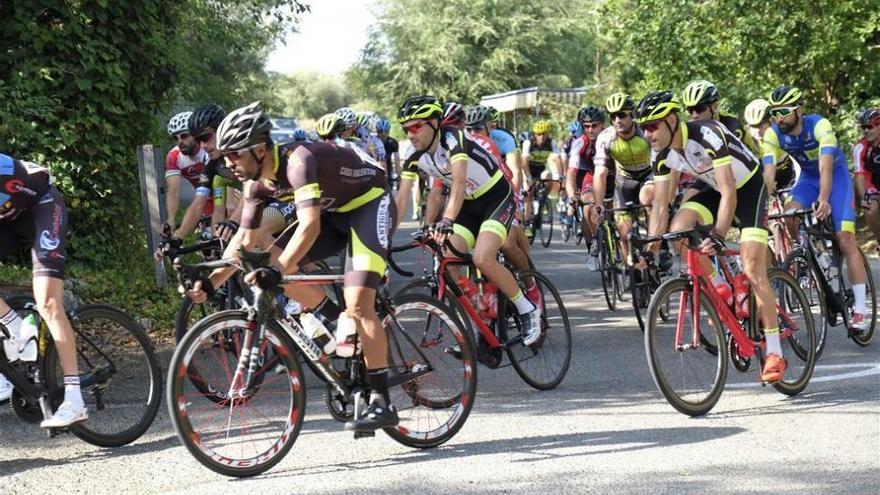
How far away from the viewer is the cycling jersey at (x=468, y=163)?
7.86 metres

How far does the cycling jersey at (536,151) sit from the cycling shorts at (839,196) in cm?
883

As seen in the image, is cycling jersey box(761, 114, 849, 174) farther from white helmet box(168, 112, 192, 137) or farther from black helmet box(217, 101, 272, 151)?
black helmet box(217, 101, 272, 151)

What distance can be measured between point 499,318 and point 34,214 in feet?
9.88

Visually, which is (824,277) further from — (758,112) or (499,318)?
(499,318)

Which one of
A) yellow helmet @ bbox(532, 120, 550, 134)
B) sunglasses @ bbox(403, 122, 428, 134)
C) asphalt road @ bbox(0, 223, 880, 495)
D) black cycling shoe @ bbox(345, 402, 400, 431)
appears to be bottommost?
asphalt road @ bbox(0, 223, 880, 495)

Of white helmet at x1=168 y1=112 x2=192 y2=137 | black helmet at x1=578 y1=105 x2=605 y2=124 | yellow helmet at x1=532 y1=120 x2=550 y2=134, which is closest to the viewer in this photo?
white helmet at x1=168 y1=112 x2=192 y2=137

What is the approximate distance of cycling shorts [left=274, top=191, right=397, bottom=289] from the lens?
5.89m

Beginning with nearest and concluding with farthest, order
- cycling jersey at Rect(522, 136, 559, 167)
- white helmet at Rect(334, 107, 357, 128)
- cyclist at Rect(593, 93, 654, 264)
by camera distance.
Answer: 1. cyclist at Rect(593, 93, 654, 264)
2. white helmet at Rect(334, 107, 357, 128)
3. cycling jersey at Rect(522, 136, 559, 167)

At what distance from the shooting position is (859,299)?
897cm

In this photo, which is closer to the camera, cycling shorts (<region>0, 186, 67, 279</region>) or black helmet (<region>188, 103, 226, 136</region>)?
cycling shorts (<region>0, 186, 67, 279</region>)

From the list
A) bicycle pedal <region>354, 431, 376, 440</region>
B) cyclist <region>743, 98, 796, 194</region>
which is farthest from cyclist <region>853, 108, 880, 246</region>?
bicycle pedal <region>354, 431, 376, 440</region>

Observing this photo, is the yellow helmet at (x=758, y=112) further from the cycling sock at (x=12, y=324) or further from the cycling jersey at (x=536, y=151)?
the cycling jersey at (x=536, y=151)

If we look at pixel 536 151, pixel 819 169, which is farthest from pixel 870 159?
pixel 536 151

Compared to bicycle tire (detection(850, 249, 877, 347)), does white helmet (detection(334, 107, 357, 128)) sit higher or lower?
higher
